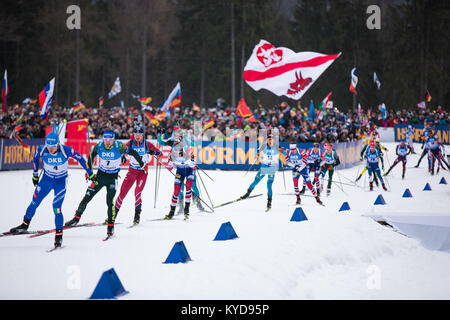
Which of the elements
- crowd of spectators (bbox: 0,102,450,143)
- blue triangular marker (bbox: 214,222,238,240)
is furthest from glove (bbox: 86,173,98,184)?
crowd of spectators (bbox: 0,102,450,143)

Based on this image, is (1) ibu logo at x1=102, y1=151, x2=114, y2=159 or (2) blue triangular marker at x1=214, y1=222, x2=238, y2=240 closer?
(2) blue triangular marker at x1=214, y1=222, x2=238, y2=240

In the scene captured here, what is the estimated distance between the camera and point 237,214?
14047 millimetres

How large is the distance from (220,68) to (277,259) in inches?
2022

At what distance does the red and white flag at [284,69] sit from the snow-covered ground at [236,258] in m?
6.16

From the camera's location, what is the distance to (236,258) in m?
8.88

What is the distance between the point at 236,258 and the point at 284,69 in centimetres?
1284

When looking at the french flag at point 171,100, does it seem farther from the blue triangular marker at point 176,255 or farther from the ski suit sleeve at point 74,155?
the blue triangular marker at point 176,255

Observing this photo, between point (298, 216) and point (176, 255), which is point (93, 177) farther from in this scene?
point (298, 216)

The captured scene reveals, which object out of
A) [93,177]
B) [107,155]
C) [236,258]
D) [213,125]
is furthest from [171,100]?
[236,258]

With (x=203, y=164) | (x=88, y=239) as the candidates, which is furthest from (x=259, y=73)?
(x=88, y=239)

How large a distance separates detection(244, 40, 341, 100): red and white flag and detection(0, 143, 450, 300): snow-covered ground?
6163 millimetres

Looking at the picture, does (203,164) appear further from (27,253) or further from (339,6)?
(339,6)

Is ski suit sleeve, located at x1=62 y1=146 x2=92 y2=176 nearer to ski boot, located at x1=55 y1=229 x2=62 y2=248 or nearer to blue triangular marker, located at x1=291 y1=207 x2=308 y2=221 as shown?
ski boot, located at x1=55 y1=229 x2=62 y2=248

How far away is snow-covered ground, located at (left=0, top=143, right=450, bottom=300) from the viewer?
24.6ft
